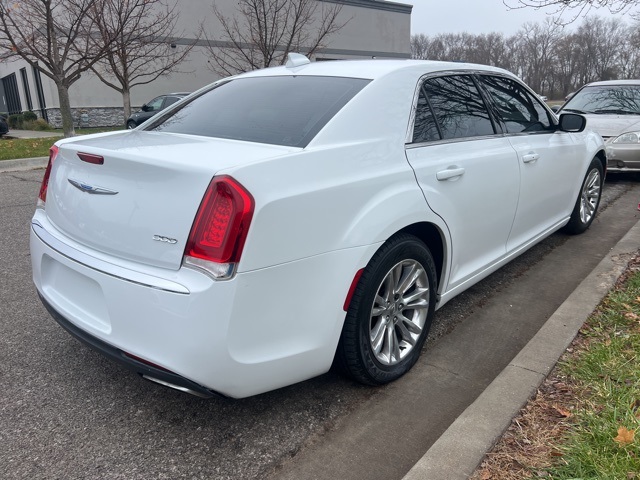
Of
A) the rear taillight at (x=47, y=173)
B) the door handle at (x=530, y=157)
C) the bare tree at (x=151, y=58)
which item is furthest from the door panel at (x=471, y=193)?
the bare tree at (x=151, y=58)

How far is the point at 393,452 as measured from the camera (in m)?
2.34

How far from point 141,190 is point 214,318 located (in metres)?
0.64

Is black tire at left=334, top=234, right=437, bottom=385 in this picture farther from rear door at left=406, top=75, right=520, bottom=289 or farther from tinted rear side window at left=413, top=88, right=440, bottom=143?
tinted rear side window at left=413, top=88, right=440, bottom=143

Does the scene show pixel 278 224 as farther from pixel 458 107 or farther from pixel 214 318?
pixel 458 107

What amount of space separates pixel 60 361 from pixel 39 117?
26411 millimetres

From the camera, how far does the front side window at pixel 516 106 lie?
12.5 feet

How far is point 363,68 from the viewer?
120 inches

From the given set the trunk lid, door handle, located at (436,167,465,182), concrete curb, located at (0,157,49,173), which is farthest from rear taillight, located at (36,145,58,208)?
concrete curb, located at (0,157,49,173)

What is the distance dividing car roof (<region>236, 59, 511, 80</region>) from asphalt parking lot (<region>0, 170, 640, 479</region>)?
1.64 meters

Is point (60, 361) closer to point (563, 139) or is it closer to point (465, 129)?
point (465, 129)

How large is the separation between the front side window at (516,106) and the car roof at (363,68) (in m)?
0.41

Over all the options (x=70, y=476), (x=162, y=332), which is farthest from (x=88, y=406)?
(x=162, y=332)

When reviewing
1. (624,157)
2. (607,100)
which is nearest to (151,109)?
(607,100)

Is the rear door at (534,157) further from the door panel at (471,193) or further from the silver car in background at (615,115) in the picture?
the silver car in background at (615,115)
